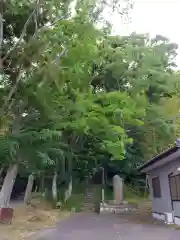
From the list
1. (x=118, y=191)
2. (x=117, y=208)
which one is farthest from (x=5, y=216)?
(x=118, y=191)

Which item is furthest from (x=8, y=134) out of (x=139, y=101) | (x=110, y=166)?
(x=110, y=166)

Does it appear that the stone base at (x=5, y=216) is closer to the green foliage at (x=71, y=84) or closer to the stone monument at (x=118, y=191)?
the green foliage at (x=71, y=84)

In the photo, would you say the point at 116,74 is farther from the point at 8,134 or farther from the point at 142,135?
the point at 8,134

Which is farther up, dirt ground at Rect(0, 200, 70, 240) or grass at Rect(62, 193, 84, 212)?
grass at Rect(62, 193, 84, 212)

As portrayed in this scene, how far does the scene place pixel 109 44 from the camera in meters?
24.0

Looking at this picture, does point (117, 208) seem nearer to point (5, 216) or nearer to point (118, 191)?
point (118, 191)

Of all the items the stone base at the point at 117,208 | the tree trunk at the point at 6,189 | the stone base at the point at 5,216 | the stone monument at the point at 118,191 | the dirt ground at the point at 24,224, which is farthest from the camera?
the stone monument at the point at 118,191

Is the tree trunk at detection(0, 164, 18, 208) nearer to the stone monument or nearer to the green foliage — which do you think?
the green foliage

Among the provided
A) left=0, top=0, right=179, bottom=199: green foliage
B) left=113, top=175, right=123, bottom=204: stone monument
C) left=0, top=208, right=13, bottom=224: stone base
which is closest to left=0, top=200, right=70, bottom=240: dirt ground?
left=0, top=208, right=13, bottom=224: stone base

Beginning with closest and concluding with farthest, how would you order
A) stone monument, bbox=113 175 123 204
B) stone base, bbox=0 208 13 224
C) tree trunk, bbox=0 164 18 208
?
stone base, bbox=0 208 13 224
tree trunk, bbox=0 164 18 208
stone monument, bbox=113 175 123 204

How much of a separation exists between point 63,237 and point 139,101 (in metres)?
13.8

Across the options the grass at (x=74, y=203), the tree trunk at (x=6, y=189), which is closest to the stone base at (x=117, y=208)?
the grass at (x=74, y=203)

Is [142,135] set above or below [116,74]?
below

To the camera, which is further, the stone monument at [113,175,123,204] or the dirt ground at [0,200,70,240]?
the stone monument at [113,175,123,204]
